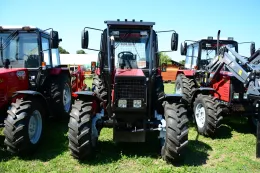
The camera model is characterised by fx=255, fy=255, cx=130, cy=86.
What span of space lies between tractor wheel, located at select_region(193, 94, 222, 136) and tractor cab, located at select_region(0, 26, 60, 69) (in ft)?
12.5

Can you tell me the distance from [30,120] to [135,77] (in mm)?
2191

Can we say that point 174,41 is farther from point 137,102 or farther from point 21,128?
point 21,128

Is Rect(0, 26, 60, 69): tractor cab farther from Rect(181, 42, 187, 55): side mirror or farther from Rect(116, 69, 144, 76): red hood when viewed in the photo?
Rect(181, 42, 187, 55): side mirror

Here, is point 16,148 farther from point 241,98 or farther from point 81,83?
point 81,83

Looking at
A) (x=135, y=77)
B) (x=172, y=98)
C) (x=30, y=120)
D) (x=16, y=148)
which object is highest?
(x=135, y=77)

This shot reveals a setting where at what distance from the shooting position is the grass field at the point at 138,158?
433 centimetres

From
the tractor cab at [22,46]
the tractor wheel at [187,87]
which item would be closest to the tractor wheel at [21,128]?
the tractor cab at [22,46]

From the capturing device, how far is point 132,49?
5.59 m

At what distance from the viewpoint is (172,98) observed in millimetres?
4992

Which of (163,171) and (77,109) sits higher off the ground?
(77,109)

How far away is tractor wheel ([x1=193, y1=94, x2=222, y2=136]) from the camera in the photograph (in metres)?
5.85

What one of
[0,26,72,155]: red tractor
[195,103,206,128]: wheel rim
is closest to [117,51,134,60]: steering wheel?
[0,26,72,155]: red tractor

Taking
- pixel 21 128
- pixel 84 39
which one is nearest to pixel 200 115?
pixel 84 39

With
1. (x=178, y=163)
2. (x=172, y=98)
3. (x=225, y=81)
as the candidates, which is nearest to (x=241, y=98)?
(x=225, y=81)
